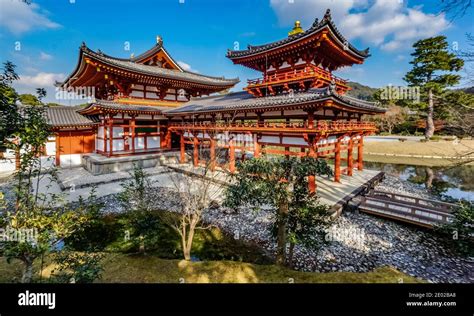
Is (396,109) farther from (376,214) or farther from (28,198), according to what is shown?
(28,198)

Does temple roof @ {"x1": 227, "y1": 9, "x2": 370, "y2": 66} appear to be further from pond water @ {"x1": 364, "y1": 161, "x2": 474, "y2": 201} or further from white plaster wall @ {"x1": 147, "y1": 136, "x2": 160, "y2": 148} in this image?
white plaster wall @ {"x1": 147, "y1": 136, "x2": 160, "y2": 148}

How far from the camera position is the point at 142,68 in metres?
20.1

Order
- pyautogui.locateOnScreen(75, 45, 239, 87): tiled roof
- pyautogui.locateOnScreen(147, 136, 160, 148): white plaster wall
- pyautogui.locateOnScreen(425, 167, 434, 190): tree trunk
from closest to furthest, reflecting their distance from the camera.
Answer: pyautogui.locateOnScreen(75, 45, 239, 87): tiled roof, pyautogui.locateOnScreen(425, 167, 434, 190): tree trunk, pyautogui.locateOnScreen(147, 136, 160, 148): white plaster wall

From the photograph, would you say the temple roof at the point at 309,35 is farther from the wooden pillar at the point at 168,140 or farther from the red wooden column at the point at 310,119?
the wooden pillar at the point at 168,140

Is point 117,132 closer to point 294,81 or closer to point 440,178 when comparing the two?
point 294,81

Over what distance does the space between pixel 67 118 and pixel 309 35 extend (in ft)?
69.9

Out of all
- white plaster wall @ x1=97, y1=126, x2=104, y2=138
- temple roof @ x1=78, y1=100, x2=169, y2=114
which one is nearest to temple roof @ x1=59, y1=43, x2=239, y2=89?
temple roof @ x1=78, y1=100, x2=169, y2=114

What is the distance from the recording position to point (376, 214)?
1091cm

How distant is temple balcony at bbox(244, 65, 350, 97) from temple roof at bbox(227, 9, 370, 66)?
68.1 inches

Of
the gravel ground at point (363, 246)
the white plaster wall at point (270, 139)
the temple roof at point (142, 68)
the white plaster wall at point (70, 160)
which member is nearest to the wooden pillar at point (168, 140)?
the temple roof at point (142, 68)

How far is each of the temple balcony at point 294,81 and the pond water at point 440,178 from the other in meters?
9.42

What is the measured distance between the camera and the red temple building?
12266 mm

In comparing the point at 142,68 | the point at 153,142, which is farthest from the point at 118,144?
the point at 142,68
